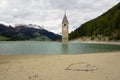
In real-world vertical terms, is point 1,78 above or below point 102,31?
below

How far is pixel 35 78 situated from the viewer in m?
13.1

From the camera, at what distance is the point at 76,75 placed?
13773 millimetres

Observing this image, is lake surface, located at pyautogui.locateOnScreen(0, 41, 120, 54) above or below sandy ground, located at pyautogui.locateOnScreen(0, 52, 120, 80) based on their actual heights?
below

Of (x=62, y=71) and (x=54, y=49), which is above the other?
(x=62, y=71)

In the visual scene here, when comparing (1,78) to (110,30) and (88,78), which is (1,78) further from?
(110,30)

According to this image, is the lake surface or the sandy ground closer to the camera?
the sandy ground

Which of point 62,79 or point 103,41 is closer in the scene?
point 62,79

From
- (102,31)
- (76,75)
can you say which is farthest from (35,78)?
(102,31)

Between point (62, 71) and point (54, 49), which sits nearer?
point (62, 71)

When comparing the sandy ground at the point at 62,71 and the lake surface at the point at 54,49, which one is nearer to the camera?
the sandy ground at the point at 62,71

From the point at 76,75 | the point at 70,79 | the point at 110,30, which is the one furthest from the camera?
the point at 110,30

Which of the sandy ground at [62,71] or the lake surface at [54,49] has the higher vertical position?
the sandy ground at [62,71]

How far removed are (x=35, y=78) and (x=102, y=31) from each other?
177m

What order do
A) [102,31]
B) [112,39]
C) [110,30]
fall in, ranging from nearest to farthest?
[112,39] → [110,30] → [102,31]
